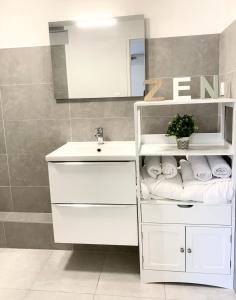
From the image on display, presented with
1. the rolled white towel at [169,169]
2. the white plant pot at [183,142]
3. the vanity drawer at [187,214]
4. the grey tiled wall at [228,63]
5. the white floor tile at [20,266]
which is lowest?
the white floor tile at [20,266]

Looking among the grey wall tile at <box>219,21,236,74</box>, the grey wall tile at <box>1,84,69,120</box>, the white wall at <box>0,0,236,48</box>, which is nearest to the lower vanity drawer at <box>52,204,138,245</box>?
the grey wall tile at <box>1,84,69,120</box>

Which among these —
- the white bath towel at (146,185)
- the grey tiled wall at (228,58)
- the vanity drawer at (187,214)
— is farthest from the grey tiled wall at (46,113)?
the vanity drawer at (187,214)

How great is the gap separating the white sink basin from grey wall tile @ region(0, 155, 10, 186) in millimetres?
621

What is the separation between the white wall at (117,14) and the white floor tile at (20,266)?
1.73 metres

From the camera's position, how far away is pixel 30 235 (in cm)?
250

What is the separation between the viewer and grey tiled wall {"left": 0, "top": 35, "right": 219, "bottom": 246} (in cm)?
222

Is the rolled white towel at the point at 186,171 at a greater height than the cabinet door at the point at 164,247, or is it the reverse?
the rolled white towel at the point at 186,171

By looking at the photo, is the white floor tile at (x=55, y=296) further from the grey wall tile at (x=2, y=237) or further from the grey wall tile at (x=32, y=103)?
the grey wall tile at (x=32, y=103)

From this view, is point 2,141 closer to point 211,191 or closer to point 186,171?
point 186,171

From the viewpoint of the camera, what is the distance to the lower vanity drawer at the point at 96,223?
1976 millimetres

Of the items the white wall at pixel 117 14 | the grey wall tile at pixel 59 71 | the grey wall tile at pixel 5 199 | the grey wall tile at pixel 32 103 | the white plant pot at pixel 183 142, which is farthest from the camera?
the grey wall tile at pixel 5 199

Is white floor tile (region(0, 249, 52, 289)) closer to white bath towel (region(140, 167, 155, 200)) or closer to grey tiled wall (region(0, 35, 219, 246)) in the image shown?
grey tiled wall (region(0, 35, 219, 246))

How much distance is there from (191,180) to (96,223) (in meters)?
0.71

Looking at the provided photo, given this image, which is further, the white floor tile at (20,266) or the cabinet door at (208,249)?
the white floor tile at (20,266)
